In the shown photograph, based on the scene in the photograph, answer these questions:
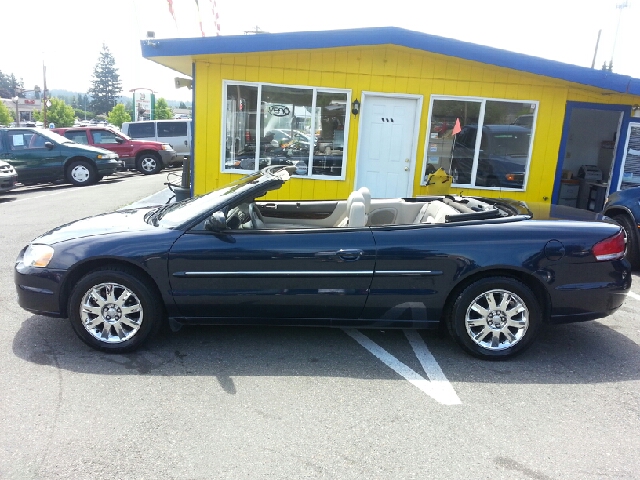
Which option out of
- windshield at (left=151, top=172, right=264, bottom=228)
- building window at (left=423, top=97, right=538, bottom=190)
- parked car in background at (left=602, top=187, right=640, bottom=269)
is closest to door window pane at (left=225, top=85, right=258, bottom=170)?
building window at (left=423, top=97, right=538, bottom=190)

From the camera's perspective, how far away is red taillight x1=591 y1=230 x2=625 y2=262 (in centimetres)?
394

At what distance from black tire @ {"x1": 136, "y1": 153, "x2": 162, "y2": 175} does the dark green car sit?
2952 millimetres

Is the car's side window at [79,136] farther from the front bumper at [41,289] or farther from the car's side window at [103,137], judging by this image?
the front bumper at [41,289]

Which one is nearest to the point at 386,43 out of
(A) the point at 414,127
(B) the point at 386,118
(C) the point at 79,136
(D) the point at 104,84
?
(B) the point at 386,118

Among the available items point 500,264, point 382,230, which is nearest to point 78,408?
point 382,230

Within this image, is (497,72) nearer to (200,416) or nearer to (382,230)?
(382,230)

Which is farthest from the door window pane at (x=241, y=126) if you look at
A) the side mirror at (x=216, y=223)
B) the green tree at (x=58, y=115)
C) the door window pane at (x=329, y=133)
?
the green tree at (x=58, y=115)

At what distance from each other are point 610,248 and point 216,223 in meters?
3.04

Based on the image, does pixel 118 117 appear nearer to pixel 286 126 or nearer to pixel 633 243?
pixel 286 126

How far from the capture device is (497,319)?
3.96 meters

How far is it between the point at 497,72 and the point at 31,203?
10075 millimetres

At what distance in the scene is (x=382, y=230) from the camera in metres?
3.95

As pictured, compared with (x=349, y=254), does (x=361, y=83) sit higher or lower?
higher

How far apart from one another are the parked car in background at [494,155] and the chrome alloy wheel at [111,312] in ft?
22.2
